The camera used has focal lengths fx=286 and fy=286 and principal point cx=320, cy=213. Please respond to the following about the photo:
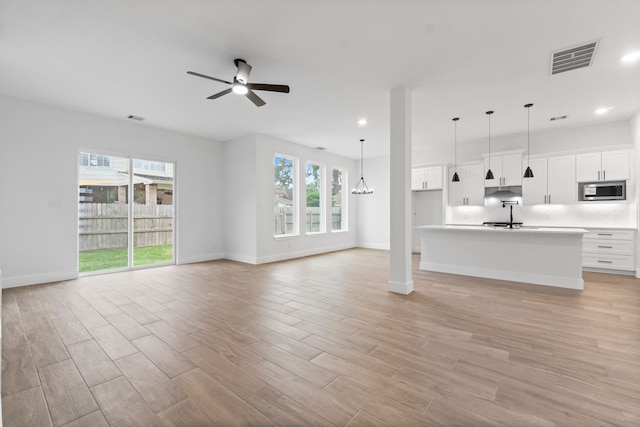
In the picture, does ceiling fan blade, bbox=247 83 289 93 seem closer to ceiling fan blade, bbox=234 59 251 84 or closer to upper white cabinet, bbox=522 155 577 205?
ceiling fan blade, bbox=234 59 251 84

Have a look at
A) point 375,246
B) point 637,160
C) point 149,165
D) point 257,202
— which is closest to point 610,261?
point 637,160

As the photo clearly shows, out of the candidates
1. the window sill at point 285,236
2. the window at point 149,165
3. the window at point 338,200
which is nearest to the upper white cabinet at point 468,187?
the window at point 338,200

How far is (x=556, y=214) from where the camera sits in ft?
20.7

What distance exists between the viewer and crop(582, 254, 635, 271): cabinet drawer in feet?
17.2

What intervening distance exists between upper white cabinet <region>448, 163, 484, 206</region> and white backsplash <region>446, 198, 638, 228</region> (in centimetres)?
31

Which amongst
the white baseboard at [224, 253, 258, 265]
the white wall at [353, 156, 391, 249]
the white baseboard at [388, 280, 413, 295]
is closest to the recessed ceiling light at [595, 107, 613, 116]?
the white baseboard at [388, 280, 413, 295]

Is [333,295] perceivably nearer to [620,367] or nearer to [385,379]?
[385,379]

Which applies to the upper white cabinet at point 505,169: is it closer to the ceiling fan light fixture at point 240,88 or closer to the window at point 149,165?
the ceiling fan light fixture at point 240,88

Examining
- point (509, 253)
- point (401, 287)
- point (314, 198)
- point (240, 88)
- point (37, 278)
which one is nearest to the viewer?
point (240, 88)

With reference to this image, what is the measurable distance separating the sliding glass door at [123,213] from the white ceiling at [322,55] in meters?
1.11

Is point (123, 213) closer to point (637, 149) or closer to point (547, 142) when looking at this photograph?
point (547, 142)

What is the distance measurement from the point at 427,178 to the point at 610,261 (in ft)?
12.8

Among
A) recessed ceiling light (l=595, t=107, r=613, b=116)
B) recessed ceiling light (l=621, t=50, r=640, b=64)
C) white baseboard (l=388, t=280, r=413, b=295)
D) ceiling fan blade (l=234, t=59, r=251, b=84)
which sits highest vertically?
recessed ceiling light (l=595, t=107, r=613, b=116)

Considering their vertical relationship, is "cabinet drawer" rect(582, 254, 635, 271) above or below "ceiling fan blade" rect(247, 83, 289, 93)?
below
